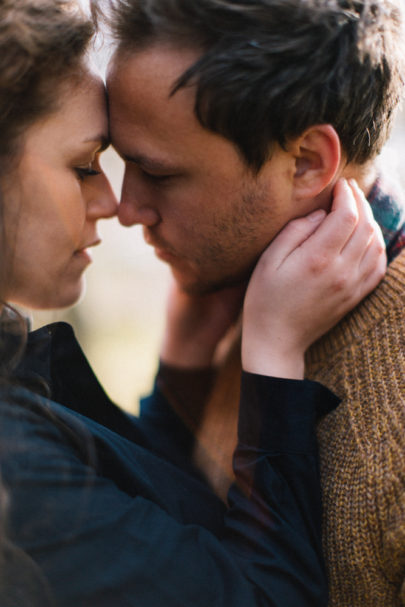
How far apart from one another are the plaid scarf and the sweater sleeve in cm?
55

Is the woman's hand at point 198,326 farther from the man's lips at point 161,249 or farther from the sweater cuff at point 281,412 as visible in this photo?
the sweater cuff at point 281,412

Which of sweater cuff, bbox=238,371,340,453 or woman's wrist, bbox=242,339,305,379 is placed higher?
woman's wrist, bbox=242,339,305,379

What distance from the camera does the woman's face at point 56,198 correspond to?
4.54 feet

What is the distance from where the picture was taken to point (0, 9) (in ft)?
4.17

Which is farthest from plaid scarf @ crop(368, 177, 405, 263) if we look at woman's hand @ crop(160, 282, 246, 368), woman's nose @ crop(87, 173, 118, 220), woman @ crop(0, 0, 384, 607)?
woman's nose @ crop(87, 173, 118, 220)

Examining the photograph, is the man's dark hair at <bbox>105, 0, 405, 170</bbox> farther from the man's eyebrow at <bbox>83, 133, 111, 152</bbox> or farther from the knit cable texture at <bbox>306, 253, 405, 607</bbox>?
the knit cable texture at <bbox>306, 253, 405, 607</bbox>

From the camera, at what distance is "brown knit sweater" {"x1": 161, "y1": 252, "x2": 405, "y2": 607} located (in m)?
1.29

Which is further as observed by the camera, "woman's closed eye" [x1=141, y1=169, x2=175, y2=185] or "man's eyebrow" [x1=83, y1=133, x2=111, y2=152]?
"woman's closed eye" [x1=141, y1=169, x2=175, y2=185]

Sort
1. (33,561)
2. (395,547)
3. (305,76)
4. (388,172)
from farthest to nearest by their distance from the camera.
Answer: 1. (388,172)
2. (305,76)
3. (395,547)
4. (33,561)

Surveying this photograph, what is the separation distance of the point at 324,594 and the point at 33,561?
70cm

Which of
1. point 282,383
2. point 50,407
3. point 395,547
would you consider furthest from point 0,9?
point 395,547

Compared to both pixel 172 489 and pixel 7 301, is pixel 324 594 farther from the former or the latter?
pixel 7 301

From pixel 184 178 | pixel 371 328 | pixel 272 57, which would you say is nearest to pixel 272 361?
pixel 371 328

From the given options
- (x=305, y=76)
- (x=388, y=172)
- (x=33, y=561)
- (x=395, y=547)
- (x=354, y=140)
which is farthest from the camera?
(x=388, y=172)
